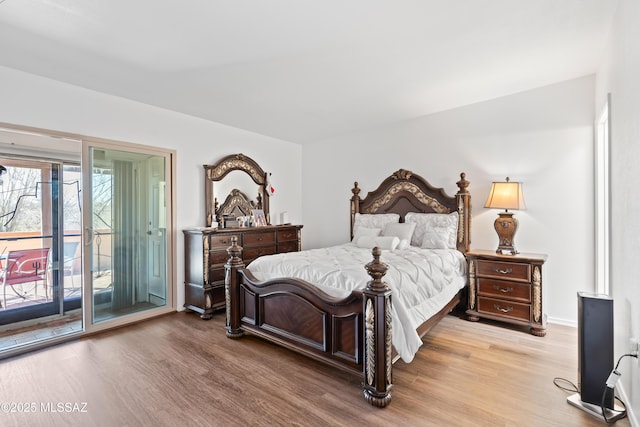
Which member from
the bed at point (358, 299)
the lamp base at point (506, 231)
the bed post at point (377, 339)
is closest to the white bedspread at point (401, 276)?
the bed at point (358, 299)

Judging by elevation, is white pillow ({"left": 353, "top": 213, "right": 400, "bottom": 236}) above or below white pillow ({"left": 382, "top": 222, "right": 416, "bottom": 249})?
above

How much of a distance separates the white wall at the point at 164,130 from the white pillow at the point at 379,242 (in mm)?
1884

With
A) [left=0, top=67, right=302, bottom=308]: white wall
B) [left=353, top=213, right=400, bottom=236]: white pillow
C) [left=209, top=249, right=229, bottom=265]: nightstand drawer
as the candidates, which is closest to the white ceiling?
[left=0, top=67, right=302, bottom=308]: white wall

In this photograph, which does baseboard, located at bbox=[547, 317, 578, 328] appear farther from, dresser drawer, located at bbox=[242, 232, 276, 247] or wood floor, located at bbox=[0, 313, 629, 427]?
dresser drawer, located at bbox=[242, 232, 276, 247]

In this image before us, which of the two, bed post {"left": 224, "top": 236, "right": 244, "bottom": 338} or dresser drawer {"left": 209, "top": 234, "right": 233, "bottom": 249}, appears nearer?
bed post {"left": 224, "top": 236, "right": 244, "bottom": 338}

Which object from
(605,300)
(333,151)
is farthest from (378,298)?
(333,151)

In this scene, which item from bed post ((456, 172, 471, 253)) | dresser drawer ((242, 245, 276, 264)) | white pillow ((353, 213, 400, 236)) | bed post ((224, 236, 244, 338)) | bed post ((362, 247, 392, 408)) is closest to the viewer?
bed post ((362, 247, 392, 408))

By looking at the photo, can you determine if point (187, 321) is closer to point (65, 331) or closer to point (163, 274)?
point (163, 274)

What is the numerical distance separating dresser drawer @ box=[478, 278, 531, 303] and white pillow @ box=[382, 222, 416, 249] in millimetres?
935

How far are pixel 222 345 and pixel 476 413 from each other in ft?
7.00

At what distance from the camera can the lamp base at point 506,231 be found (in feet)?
11.4

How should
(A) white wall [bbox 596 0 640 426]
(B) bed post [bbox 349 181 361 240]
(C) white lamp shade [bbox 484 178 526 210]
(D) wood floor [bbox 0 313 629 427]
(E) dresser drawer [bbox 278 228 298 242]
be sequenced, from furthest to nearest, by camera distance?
(B) bed post [bbox 349 181 361 240] → (E) dresser drawer [bbox 278 228 298 242] → (C) white lamp shade [bbox 484 178 526 210] → (D) wood floor [bbox 0 313 629 427] → (A) white wall [bbox 596 0 640 426]

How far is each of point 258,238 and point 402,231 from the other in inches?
78.5

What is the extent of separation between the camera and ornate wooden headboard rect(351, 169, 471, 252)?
3869 millimetres
